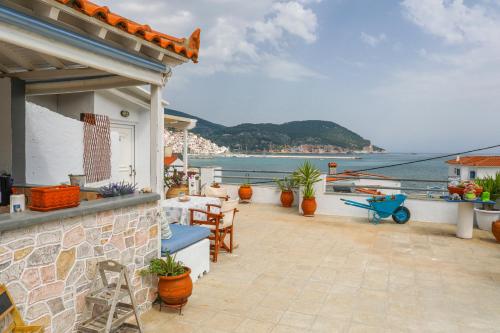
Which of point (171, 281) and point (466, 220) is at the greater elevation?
point (466, 220)

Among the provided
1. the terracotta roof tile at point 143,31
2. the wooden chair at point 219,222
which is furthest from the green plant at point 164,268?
the terracotta roof tile at point 143,31

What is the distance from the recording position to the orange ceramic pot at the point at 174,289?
346cm

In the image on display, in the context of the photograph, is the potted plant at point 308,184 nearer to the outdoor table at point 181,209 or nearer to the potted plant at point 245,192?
the potted plant at point 245,192

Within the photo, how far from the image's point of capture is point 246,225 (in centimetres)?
736

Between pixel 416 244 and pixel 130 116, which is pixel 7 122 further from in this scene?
pixel 416 244

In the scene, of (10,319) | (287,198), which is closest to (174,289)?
(10,319)

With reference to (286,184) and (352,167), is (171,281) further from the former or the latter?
(352,167)

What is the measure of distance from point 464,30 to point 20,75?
10026 mm

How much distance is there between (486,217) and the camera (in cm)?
712

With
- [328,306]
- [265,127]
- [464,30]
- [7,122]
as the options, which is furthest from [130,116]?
[265,127]

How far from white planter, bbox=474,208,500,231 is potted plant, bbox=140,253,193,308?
622 cm

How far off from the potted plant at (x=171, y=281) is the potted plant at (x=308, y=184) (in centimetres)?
507

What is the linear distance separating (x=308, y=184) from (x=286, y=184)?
116 cm

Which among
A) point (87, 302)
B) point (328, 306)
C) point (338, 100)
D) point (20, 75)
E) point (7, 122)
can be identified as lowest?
point (328, 306)
